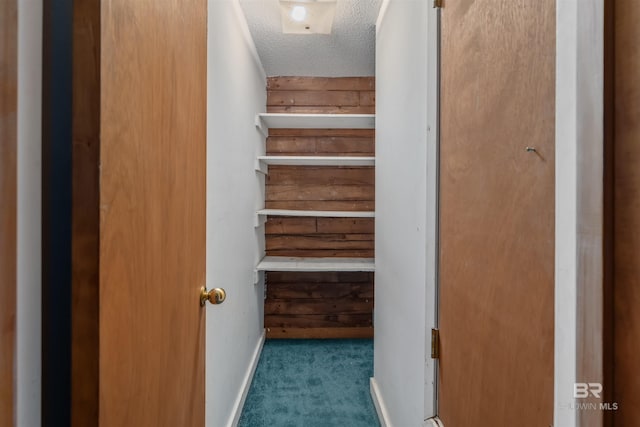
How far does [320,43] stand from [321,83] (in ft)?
1.97

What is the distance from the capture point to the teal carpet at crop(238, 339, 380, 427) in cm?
182

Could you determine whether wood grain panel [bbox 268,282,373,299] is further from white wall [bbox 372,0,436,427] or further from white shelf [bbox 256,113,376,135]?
white shelf [bbox 256,113,376,135]

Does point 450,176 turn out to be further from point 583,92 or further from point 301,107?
point 301,107

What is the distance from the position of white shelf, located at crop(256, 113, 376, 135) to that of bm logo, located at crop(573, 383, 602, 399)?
7.51 feet

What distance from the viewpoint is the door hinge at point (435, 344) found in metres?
1.01

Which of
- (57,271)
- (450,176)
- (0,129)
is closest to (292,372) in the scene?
(450,176)

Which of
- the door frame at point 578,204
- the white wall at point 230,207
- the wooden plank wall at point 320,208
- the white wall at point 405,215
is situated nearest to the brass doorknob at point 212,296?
the white wall at point 230,207

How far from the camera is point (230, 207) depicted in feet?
5.37

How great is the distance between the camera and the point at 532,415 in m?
0.59

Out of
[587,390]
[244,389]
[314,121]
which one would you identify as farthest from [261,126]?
[587,390]

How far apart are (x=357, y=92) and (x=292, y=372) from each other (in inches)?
97.7

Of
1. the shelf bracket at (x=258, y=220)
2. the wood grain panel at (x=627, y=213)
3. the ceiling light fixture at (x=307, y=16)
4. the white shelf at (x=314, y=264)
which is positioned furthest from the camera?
the white shelf at (x=314, y=264)

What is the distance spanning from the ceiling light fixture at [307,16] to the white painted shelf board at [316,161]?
0.92 m

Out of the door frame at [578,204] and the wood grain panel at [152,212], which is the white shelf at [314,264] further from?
the door frame at [578,204]
